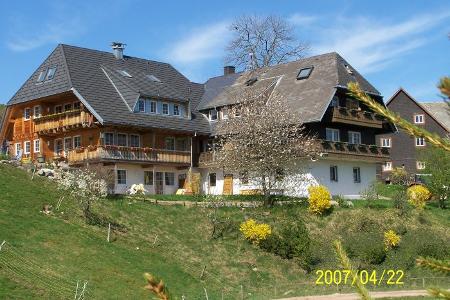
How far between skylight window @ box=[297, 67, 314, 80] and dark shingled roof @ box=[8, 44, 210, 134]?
8.44 metres

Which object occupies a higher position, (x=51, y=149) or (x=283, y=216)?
(x=51, y=149)

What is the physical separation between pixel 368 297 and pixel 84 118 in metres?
43.7

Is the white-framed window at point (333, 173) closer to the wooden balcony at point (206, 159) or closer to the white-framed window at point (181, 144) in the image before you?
the wooden balcony at point (206, 159)

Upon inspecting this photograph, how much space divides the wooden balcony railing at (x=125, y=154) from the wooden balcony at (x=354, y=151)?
11334 mm

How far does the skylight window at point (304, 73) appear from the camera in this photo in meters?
→ 50.0

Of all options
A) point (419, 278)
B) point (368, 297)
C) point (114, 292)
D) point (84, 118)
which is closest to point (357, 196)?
point (419, 278)

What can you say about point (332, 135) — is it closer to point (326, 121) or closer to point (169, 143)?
point (326, 121)

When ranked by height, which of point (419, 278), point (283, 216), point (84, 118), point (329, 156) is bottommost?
point (419, 278)

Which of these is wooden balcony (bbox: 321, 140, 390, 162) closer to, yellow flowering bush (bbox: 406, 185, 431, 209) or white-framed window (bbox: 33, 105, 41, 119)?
yellow flowering bush (bbox: 406, 185, 431, 209)

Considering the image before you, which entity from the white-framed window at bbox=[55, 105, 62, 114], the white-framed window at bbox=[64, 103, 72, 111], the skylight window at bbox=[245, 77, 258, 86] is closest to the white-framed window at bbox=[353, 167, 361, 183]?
the skylight window at bbox=[245, 77, 258, 86]

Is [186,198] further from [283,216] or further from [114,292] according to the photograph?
[114,292]

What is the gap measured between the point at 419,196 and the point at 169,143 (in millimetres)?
19172

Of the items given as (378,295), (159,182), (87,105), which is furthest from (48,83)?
(378,295)

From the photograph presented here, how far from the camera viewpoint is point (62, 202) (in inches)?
1355
